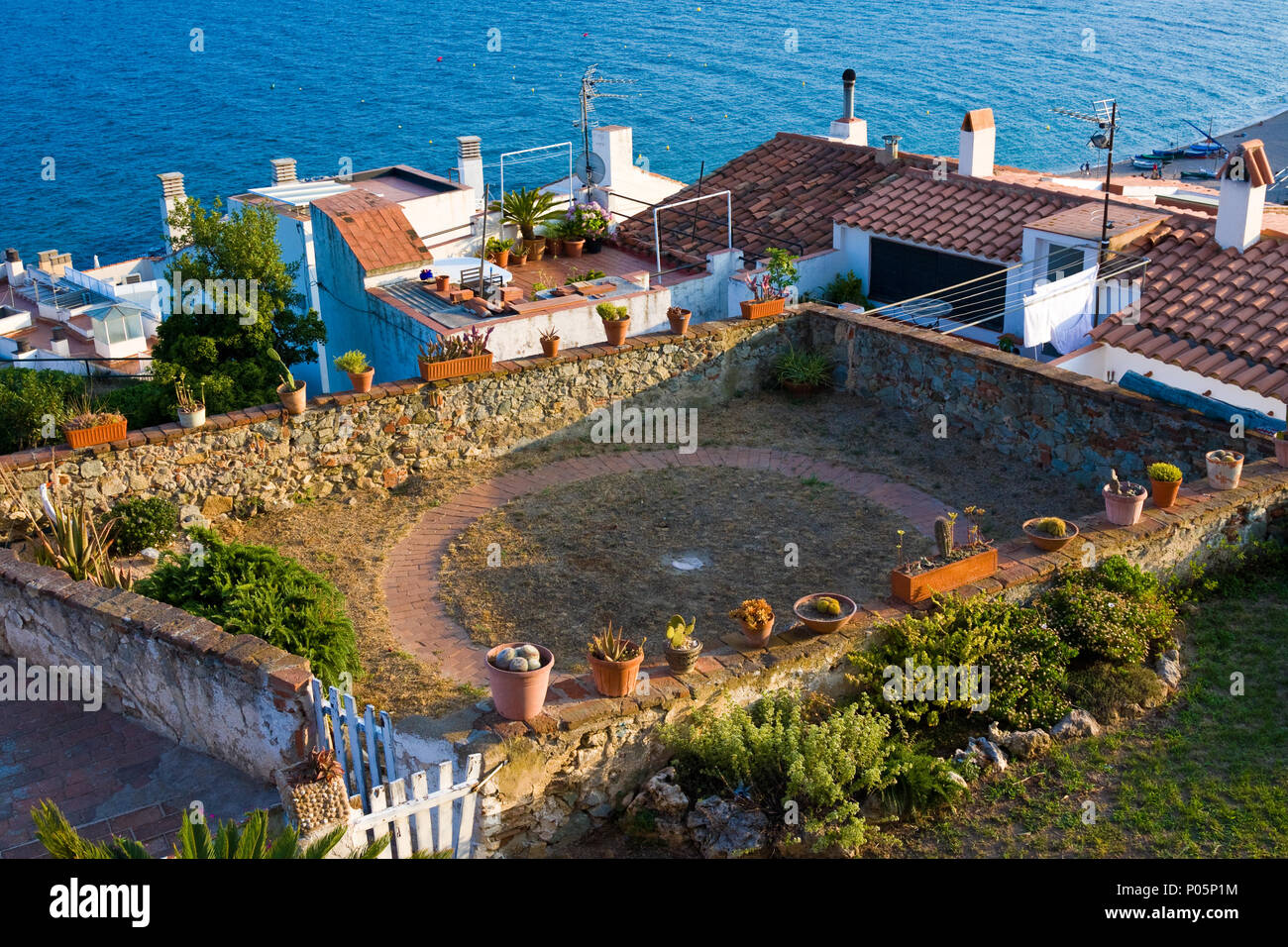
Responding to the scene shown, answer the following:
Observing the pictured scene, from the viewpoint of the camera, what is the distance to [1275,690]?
10273 mm

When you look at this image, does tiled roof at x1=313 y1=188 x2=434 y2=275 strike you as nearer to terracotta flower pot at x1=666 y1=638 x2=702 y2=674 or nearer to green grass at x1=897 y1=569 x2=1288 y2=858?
terracotta flower pot at x1=666 y1=638 x2=702 y2=674

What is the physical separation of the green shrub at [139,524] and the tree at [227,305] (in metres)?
2.99

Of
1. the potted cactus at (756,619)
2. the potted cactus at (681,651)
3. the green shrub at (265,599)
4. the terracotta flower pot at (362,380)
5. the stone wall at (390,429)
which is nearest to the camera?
the potted cactus at (681,651)

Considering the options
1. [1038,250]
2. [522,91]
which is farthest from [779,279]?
[522,91]

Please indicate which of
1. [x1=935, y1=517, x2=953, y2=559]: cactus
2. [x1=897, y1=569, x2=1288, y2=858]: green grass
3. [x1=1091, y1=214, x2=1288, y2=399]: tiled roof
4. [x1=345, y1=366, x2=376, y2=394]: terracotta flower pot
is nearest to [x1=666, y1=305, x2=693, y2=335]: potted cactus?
[x1=345, y1=366, x2=376, y2=394]: terracotta flower pot

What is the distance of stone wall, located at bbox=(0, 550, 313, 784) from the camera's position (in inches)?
364

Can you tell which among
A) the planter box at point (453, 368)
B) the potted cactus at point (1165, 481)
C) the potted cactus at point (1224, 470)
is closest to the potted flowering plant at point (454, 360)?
the planter box at point (453, 368)

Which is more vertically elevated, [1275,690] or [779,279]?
[779,279]

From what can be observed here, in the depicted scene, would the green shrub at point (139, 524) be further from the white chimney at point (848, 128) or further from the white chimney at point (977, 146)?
the white chimney at point (848, 128)

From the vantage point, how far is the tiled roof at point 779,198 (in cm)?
2317

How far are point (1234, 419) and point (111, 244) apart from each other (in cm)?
6988

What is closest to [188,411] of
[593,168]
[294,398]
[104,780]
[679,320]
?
→ [294,398]

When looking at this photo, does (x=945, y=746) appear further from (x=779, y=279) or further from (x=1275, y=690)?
(x=779, y=279)
